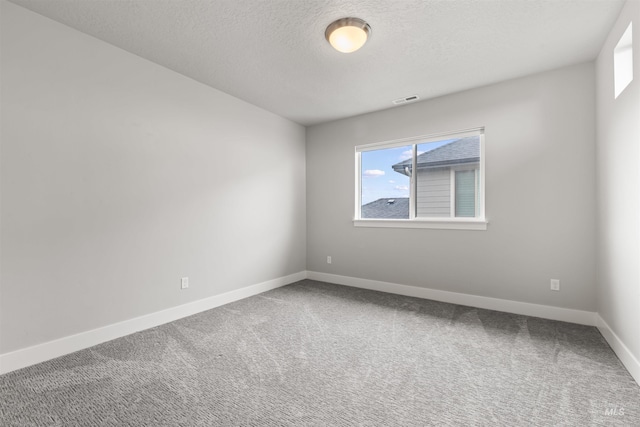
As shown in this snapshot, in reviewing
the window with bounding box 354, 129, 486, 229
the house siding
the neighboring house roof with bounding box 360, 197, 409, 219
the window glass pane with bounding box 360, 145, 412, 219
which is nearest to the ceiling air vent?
the window with bounding box 354, 129, 486, 229

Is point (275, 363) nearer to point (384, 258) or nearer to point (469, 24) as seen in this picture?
point (384, 258)

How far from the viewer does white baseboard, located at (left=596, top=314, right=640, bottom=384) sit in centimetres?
184

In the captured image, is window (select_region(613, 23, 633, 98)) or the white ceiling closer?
the white ceiling

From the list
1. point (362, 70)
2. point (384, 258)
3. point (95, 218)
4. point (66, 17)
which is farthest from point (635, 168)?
point (66, 17)

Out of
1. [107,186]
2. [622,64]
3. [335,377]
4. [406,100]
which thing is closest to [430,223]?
[406,100]

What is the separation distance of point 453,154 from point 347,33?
221 cm

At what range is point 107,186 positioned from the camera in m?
2.51

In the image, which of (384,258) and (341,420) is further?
(384,258)

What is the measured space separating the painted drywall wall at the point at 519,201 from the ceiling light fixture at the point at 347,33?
1.81 metres

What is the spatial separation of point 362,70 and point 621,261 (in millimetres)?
2685

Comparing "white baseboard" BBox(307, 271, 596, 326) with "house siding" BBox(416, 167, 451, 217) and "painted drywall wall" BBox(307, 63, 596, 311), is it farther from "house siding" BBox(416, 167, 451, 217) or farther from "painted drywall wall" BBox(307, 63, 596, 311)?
"house siding" BBox(416, 167, 451, 217)

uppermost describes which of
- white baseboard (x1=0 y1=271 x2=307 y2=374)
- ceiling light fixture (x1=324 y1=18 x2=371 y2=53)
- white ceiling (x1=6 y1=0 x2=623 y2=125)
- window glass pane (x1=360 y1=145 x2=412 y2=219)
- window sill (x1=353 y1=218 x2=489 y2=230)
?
white ceiling (x1=6 y1=0 x2=623 y2=125)

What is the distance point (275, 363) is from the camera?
210cm

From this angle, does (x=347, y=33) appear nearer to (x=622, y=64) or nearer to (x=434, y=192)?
(x=622, y=64)
